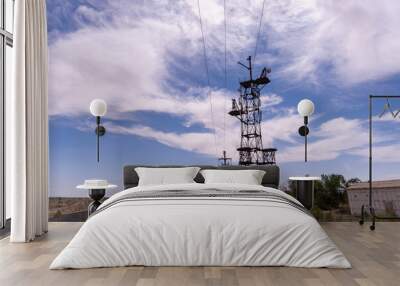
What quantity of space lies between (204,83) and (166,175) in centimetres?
148

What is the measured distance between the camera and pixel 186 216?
369cm

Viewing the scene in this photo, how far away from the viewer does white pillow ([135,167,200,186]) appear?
223 inches

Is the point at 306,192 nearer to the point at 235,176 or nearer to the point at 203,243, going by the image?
the point at 235,176

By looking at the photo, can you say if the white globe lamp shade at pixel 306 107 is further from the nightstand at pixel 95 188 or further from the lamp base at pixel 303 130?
the nightstand at pixel 95 188

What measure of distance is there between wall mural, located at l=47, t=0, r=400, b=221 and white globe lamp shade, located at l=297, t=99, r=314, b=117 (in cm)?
28

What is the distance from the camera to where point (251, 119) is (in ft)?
21.1

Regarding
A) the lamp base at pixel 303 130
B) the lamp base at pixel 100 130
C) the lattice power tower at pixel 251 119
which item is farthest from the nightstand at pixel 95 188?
the lamp base at pixel 303 130

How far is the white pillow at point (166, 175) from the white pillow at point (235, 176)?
0.23 m

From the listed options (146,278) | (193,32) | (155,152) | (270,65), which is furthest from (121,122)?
(146,278)

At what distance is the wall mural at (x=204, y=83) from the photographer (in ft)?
20.6

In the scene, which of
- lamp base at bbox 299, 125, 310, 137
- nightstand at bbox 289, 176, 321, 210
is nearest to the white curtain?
nightstand at bbox 289, 176, 321, 210

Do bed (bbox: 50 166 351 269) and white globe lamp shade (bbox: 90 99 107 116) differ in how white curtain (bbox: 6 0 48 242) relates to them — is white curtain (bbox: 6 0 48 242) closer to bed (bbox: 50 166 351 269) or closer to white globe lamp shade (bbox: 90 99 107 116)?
white globe lamp shade (bbox: 90 99 107 116)

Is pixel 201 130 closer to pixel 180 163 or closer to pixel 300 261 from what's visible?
pixel 180 163

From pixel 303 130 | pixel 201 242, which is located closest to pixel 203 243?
pixel 201 242
